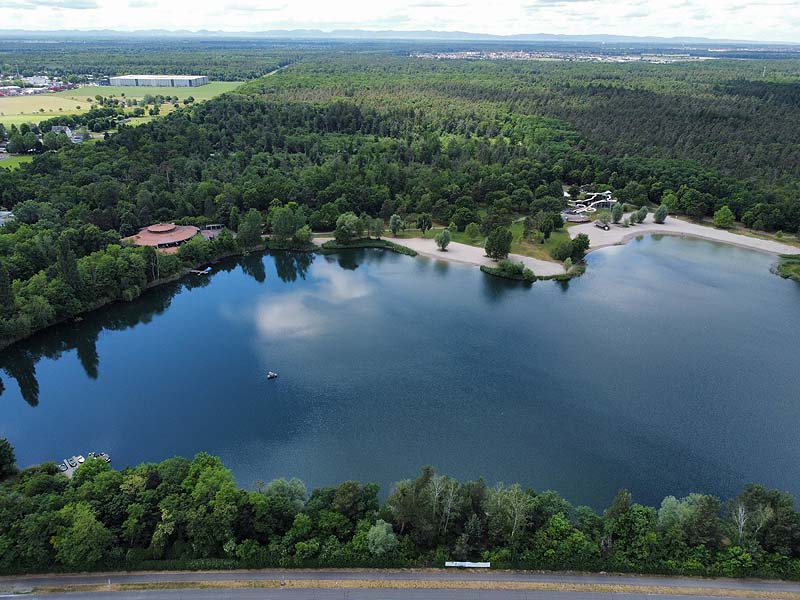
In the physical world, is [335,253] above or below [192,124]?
below

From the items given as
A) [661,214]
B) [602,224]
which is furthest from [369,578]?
[661,214]

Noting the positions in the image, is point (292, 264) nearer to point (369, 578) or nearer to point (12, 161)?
point (369, 578)

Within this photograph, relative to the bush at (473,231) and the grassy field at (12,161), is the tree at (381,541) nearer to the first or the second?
the bush at (473,231)

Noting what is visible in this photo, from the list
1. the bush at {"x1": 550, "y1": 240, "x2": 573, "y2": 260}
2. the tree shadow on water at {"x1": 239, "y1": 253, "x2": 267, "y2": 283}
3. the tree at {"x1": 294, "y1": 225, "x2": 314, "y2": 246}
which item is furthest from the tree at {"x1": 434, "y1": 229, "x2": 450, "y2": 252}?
the tree shadow on water at {"x1": 239, "y1": 253, "x2": 267, "y2": 283}

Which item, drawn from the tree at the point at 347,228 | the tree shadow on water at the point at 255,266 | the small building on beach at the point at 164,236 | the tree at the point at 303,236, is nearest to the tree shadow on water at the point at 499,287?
the tree at the point at 347,228

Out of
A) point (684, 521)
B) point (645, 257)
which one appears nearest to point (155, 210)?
point (645, 257)

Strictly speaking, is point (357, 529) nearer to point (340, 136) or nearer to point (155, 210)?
point (155, 210)

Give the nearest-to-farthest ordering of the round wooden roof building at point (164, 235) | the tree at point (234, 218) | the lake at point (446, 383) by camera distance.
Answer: the lake at point (446, 383), the round wooden roof building at point (164, 235), the tree at point (234, 218)
